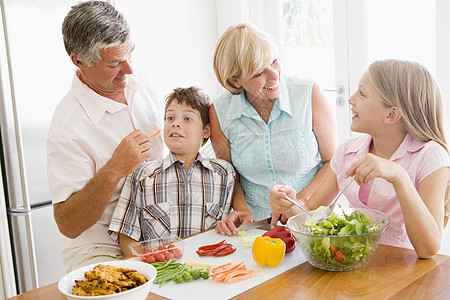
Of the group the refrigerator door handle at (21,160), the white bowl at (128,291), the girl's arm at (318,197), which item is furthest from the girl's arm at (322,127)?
the refrigerator door handle at (21,160)

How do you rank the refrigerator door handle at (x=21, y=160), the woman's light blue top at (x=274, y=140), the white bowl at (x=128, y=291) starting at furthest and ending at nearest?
1. the refrigerator door handle at (x=21, y=160)
2. the woman's light blue top at (x=274, y=140)
3. the white bowl at (x=128, y=291)

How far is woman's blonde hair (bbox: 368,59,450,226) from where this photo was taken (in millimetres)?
1600

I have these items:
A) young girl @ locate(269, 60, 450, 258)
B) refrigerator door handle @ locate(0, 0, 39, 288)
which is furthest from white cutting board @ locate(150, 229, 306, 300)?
refrigerator door handle @ locate(0, 0, 39, 288)

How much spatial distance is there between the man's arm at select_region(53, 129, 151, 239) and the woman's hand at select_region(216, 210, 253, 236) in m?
0.39

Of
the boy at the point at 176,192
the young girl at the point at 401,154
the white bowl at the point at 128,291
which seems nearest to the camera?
the white bowl at the point at 128,291

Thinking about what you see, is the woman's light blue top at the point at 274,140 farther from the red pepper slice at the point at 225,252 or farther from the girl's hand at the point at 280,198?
the red pepper slice at the point at 225,252

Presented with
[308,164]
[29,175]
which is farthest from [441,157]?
[29,175]

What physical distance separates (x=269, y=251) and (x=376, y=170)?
1.22 feet

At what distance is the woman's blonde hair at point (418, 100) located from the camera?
1.60 meters

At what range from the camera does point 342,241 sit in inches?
51.9

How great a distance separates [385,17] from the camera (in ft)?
9.59

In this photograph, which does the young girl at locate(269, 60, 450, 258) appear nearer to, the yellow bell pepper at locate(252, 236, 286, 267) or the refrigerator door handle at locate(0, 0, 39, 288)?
the yellow bell pepper at locate(252, 236, 286, 267)

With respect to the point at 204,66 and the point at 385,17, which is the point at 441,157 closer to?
the point at 385,17

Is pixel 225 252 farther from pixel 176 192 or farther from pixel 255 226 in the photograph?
pixel 176 192
